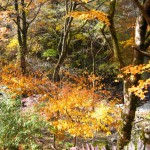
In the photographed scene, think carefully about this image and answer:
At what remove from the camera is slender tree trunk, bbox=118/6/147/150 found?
19.2ft

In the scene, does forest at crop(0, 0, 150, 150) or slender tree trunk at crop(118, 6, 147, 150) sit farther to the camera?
forest at crop(0, 0, 150, 150)

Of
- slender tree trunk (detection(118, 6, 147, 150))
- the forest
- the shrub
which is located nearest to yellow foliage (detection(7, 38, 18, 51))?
the forest

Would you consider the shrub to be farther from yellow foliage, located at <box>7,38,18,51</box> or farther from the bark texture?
yellow foliage, located at <box>7,38,18,51</box>

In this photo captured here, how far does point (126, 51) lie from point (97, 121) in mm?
9329

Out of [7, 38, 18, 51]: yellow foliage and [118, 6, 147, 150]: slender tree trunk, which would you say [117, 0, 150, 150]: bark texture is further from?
[7, 38, 18, 51]: yellow foliage

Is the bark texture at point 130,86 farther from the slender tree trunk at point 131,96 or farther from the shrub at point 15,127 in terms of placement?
the shrub at point 15,127

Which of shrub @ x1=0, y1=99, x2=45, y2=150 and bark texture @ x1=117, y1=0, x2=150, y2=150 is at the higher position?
bark texture @ x1=117, y1=0, x2=150, y2=150

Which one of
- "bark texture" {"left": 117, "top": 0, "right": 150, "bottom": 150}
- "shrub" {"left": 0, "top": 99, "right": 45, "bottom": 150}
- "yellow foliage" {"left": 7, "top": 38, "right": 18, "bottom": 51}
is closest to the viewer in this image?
"bark texture" {"left": 117, "top": 0, "right": 150, "bottom": 150}

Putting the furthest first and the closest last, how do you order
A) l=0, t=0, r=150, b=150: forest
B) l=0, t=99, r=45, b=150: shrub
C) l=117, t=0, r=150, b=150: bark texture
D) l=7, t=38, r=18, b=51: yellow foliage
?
l=7, t=38, r=18, b=51: yellow foliage
l=0, t=99, r=45, b=150: shrub
l=0, t=0, r=150, b=150: forest
l=117, t=0, r=150, b=150: bark texture

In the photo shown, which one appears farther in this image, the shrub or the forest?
the shrub

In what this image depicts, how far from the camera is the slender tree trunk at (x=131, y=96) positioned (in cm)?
587

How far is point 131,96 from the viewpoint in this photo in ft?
21.2

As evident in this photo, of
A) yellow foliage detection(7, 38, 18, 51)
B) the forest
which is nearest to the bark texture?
the forest

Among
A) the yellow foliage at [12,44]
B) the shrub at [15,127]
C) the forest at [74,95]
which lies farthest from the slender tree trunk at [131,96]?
the yellow foliage at [12,44]
